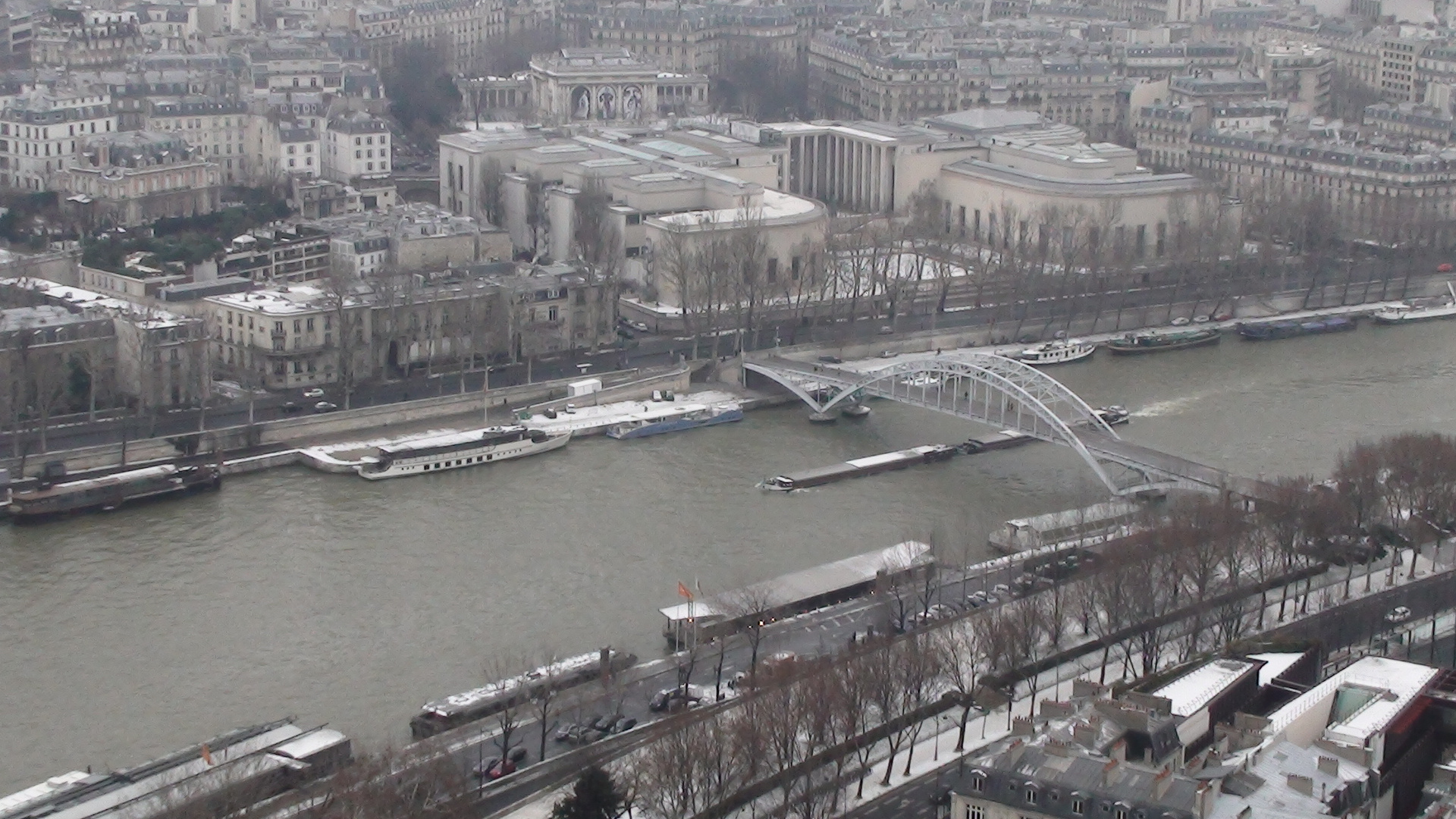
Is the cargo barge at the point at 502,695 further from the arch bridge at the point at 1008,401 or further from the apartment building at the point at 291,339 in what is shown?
the apartment building at the point at 291,339

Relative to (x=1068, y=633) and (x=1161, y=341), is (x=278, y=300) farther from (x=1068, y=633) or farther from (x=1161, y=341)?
(x=1068, y=633)

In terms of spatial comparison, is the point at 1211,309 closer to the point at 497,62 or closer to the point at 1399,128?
the point at 1399,128

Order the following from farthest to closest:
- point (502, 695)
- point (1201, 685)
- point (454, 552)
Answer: point (454, 552), point (502, 695), point (1201, 685)

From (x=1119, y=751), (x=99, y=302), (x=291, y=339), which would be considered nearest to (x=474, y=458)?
(x=291, y=339)

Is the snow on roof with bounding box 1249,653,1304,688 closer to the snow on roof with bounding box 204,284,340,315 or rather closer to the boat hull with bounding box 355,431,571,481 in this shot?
the boat hull with bounding box 355,431,571,481

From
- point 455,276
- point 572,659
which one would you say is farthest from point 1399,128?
point 572,659

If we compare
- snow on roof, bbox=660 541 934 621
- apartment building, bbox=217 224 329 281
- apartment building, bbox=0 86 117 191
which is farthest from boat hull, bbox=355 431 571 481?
apartment building, bbox=0 86 117 191
